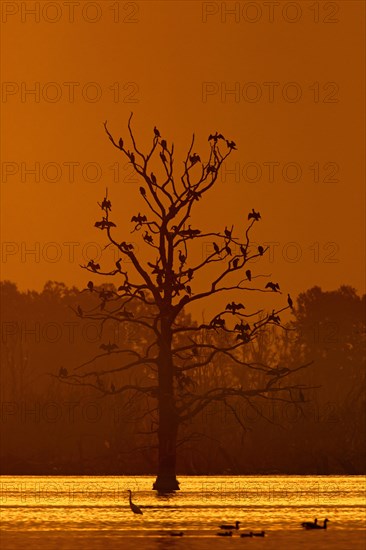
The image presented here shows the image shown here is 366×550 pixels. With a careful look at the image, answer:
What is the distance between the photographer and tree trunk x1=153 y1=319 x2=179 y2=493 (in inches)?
1056

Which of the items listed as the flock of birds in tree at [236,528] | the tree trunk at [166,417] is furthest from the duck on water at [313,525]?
the tree trunk at [166,417]

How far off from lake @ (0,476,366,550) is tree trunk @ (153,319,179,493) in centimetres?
33

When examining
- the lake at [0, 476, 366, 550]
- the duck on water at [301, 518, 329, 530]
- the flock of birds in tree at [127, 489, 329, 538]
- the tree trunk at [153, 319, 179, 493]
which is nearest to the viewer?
the lake at [0, 476, 366, 550]

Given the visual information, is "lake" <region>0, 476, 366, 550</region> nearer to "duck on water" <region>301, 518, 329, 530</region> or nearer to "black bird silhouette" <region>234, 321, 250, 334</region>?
"duck on water" <region>301, 518, 329, 530</region>

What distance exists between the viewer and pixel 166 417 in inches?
1064

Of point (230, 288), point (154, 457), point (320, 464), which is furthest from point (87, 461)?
point (230, 288)

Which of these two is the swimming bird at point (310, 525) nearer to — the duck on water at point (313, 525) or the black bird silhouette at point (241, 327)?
the duck on water at point (313, 525)

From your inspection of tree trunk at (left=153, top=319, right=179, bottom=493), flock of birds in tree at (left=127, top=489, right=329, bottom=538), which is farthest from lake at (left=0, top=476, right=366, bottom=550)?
tree trunk at (left=153, top=319, right=179, bottom=493)

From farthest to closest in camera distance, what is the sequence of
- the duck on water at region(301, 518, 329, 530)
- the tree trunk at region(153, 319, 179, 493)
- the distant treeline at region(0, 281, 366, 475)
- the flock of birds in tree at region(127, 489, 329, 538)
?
the distant treeline at region(0, 281, 366, 475), the tree trunk at region(153, 319, 179, 493), the duck on water at region(301, 518, 329, 530), the flock of birds in tree at region(127, 489, 329, 538)

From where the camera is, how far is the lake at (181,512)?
20.6 metres

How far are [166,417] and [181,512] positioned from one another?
2.67 metres

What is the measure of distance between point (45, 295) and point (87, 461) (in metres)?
42.3

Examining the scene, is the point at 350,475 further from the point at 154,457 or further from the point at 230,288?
the point at 230,288

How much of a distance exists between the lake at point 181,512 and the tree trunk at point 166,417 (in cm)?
33
